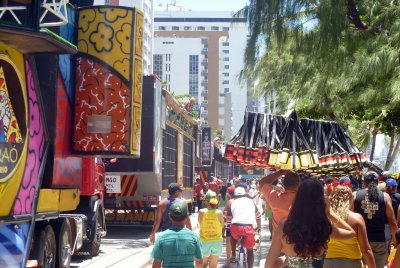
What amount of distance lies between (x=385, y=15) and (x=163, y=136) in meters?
9.33

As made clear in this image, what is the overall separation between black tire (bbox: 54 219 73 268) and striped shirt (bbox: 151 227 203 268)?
4.66 metres

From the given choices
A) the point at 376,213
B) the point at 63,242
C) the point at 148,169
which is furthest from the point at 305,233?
the point at 148,169

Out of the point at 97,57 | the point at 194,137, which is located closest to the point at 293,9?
the point at 97,57

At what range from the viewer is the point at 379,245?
8.46m

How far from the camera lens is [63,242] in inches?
423

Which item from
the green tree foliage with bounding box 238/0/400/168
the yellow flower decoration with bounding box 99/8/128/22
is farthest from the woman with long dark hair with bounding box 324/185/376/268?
the yellow flower decoration with bounding box 99/8/128/22

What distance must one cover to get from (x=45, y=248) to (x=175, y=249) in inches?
166

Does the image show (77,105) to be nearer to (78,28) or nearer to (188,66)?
(78,28)

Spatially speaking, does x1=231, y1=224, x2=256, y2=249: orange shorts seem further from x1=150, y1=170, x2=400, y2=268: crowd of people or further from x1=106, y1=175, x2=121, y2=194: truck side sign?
x1=106, y1=175, x2=121, y2=194: truck side sign

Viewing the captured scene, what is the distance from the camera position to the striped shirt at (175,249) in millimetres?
6027

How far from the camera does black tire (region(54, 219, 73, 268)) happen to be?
34.2 feet

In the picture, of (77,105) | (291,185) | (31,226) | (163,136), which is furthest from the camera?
(163,136)

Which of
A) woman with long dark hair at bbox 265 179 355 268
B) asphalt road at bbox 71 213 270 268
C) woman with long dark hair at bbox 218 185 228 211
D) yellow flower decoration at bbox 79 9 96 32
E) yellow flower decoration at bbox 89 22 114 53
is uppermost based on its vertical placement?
yellow flower decoration at bbox 79 9 96 32

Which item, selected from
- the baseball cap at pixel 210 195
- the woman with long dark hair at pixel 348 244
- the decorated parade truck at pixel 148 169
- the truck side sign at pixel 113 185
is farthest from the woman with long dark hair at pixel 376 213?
the truck side sign at pixel 113 185
